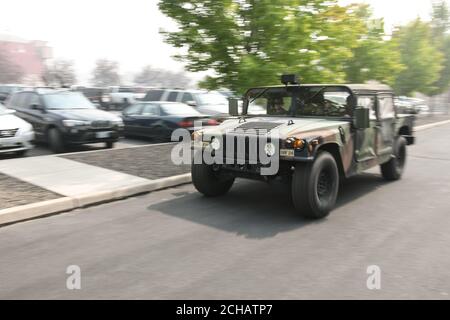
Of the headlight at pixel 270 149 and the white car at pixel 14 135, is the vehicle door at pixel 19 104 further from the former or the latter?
the headlight at pixel 270 149

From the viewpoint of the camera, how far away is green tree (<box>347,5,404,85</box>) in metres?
15.2

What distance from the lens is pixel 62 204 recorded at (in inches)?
226

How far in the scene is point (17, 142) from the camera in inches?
367

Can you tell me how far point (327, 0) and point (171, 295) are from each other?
8.14 metres

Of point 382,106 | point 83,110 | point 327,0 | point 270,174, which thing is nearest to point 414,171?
point 382,106

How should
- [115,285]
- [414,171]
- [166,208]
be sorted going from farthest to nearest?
[414,171] < [166,208] < [115,285]

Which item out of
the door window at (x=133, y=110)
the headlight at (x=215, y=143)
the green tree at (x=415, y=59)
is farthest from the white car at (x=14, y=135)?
the green tree at (x=415, y=59)

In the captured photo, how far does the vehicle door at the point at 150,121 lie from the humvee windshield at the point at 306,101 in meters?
5.81

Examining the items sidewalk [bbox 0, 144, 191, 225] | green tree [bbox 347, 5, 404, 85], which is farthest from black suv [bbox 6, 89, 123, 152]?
green tree [bbox 347, 5, 404, 85]

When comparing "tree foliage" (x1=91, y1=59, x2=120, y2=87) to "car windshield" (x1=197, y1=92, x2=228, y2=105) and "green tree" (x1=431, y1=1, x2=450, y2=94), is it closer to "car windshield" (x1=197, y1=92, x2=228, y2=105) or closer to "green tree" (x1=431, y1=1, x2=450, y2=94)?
"green tree" (x1=431, y1=1, x2=450, y2=94)

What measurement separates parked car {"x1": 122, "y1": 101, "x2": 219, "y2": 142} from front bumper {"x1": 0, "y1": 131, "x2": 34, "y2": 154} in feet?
12.0

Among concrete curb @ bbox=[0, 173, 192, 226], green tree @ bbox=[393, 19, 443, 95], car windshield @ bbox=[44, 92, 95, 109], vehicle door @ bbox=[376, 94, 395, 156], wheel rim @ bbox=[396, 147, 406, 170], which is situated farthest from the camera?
green tree @ bbox=[393, 19, 443, 95]
